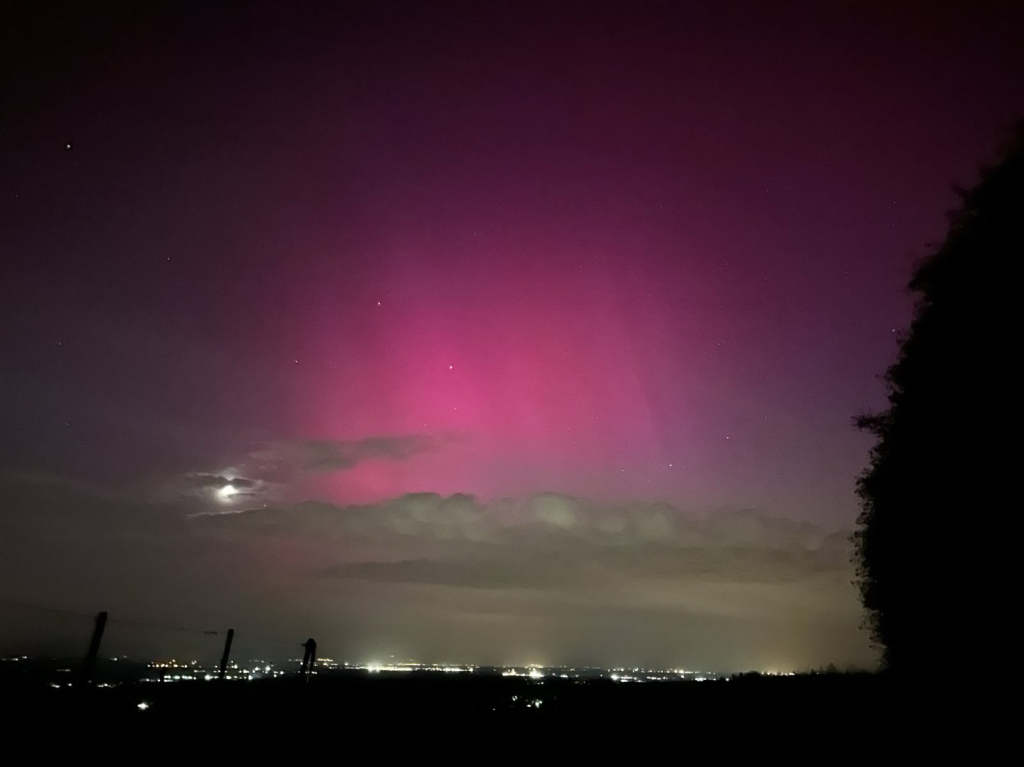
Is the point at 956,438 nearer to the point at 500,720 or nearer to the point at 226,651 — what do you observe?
the point at 500,720

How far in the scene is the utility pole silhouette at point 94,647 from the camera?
48.5ft

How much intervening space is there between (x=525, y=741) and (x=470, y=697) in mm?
8077

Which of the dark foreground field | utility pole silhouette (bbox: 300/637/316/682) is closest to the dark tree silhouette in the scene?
the dark foreground field

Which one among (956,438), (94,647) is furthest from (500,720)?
(956,438)

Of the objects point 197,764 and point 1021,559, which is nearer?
point 197,764

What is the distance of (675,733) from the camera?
1405cm

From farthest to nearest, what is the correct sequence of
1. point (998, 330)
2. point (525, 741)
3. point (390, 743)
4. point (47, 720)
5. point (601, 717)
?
point (601, 717) → point (998, 330) → point (525, 741) → point (390, 743) → point (47, 720)

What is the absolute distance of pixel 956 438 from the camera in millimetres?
15711

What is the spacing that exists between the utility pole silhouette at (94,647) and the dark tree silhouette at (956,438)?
701 inches

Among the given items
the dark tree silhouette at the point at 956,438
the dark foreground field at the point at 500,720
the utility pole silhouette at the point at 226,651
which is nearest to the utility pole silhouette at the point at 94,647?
the dark foreground field at the point at 500,720

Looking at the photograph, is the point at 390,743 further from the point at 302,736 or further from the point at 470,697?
the point at 470,697

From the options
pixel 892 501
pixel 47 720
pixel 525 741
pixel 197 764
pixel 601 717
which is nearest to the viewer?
pixel 197 764

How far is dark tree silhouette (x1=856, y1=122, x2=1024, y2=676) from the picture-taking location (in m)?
14.4

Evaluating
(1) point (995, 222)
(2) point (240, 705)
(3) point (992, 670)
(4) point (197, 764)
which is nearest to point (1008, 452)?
(3) point (992, 670)
